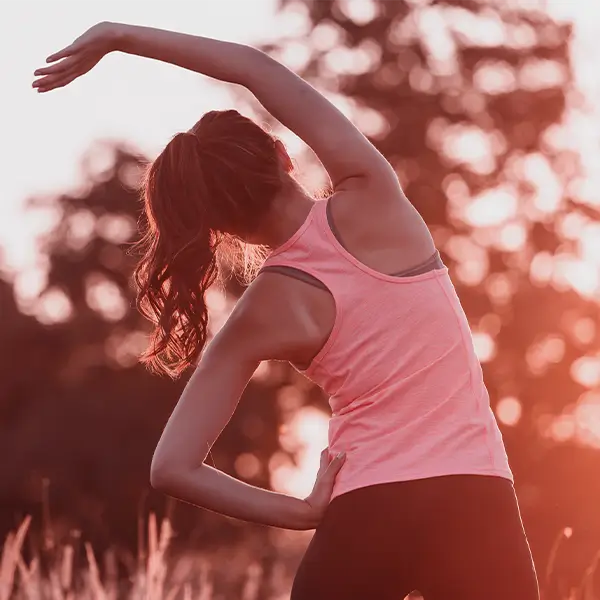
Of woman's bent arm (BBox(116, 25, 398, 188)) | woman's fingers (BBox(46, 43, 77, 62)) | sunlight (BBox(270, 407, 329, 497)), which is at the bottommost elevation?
sunlight (BBox(270, 407, 329, 497))

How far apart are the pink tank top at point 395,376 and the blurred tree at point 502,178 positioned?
19704 millimetres

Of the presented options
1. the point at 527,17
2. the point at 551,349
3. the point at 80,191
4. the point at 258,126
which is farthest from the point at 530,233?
the point at 258,126

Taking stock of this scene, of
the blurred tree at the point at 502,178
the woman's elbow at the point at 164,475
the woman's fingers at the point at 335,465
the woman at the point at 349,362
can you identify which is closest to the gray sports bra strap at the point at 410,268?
the woman at the point at 349,362

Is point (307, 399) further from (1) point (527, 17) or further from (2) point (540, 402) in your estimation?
(1) point (527, 17)

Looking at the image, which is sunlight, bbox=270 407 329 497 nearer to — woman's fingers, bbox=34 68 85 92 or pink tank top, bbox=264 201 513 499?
woman's fingers, bbox=34 68 85 92

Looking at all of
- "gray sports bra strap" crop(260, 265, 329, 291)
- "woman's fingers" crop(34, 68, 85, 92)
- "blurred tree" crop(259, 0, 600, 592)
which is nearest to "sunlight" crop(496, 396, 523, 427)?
"blurred tree" crop(259, 0, 600, 592)

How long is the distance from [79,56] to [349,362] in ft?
2.77

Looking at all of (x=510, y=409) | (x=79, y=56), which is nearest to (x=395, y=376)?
(x=79, y=56)

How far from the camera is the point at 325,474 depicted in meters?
2.52

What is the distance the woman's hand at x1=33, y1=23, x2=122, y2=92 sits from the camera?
2684 millimetres

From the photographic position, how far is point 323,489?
8.26 feet

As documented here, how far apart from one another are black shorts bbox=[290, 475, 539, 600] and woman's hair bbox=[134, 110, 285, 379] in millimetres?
586

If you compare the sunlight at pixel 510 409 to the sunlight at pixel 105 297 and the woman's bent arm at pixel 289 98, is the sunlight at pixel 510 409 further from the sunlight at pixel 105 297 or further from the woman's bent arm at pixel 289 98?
the woman's bent arm at pixel 289 98

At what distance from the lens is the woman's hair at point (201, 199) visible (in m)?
2.59
